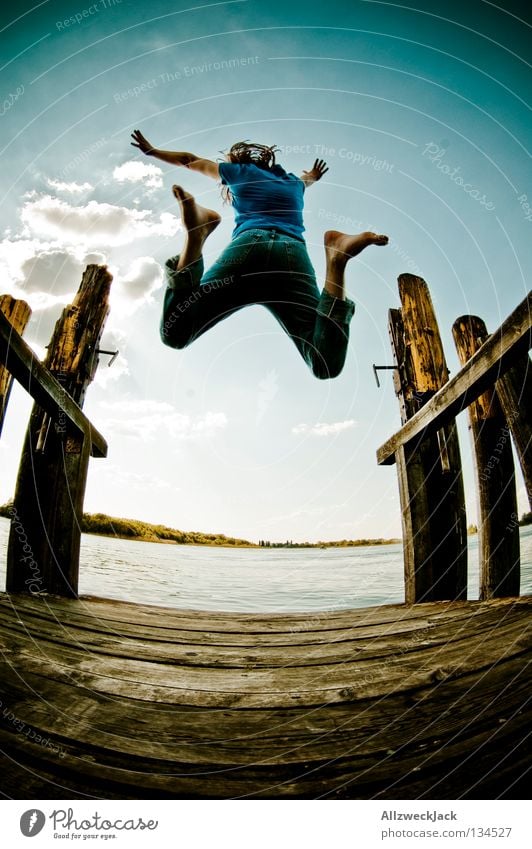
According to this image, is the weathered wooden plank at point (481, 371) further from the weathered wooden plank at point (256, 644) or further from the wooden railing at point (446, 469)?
the weathered wooden plank at point (256, 644)

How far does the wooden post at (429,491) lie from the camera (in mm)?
3373

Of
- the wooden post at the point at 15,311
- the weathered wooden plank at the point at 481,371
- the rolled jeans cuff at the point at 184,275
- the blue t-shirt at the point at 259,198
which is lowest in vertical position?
the weathered wooden plank at the point at 481,371

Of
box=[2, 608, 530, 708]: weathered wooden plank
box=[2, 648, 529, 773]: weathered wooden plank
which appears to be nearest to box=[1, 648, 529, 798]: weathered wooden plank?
box=[2, 648, 529, 773]: weathered wooden plank

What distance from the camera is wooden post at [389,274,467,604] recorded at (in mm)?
3373

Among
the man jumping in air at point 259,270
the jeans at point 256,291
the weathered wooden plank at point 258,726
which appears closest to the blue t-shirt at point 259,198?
the man jumping in air at point 259,270

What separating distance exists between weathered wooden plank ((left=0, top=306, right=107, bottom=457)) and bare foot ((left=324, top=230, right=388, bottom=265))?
2.17m

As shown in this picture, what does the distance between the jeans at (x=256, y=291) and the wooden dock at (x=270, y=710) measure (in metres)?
1.95

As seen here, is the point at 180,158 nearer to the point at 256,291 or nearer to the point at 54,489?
the point at 256,291

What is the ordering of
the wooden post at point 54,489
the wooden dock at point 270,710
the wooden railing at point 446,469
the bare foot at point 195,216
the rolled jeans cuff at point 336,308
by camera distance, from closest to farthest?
the wooden dock at point 270,710 < the bare foot at point 195,216 < the rolled jeans cuff at point 336,308 < the wooden post at point 54,489 < the wooden railing at point 446,469

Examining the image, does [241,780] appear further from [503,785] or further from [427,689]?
[427,689]

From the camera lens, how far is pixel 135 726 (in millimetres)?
1211

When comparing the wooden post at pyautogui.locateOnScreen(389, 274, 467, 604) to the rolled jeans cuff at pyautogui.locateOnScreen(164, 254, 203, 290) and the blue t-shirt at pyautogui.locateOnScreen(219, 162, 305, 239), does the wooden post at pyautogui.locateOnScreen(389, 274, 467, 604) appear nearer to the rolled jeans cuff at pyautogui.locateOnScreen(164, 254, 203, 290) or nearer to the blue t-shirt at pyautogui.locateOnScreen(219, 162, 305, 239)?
the blue t-shirt at pyautogui.locateOnScreen(219, 162, 305, 239)

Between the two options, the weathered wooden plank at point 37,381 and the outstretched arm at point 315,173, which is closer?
the weathered wooden plank at point 37,381

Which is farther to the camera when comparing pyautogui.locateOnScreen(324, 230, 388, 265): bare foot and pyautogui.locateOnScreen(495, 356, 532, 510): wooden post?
pyautogui.locateOnScreen(495, 356, 532, 510): wooden post
